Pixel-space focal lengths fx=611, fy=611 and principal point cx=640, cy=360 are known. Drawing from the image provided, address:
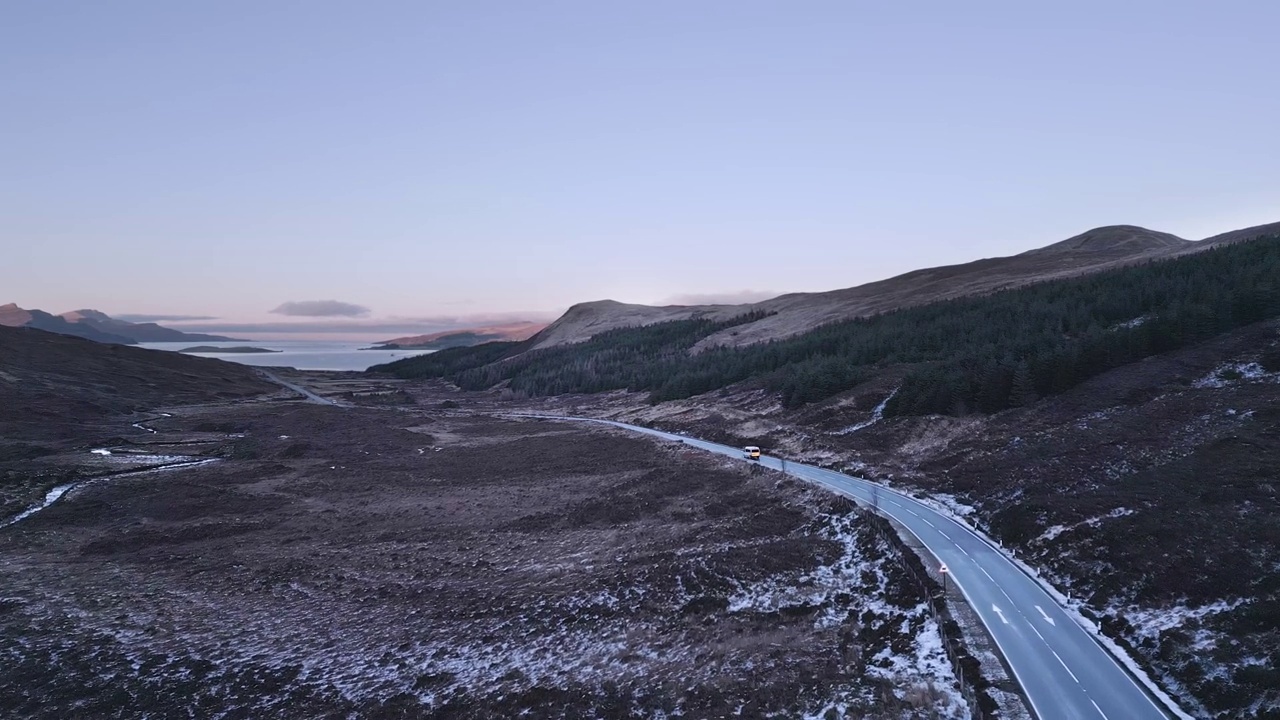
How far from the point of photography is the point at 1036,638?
78.1 feet

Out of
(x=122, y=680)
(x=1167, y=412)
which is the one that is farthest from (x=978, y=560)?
(x=122, y=680)

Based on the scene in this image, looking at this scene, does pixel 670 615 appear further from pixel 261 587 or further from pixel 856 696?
pixel 261 587

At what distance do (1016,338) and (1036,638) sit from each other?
6419 cm

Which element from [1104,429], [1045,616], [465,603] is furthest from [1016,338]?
[465,603]

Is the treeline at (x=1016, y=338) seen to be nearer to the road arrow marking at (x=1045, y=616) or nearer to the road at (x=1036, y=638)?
the road at (x=1036, y=638)

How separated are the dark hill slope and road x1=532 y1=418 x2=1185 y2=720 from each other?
105026mm

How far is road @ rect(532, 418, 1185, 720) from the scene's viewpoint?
19594 millimetres

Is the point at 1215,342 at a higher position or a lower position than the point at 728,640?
higher

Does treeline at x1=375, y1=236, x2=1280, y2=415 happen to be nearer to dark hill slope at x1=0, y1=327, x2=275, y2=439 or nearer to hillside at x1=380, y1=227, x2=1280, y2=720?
hillside at x1=380, y1=227, x2=1280, y2=720

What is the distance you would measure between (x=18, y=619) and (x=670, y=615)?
30966 mm

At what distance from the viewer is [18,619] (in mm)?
29016

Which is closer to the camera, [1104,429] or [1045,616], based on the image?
[1045,616]

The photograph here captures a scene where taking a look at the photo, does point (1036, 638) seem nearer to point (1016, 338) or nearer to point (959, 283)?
point (1016, 338)

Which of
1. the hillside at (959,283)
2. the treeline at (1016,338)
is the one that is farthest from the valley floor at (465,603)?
the hillside at (959,283)
